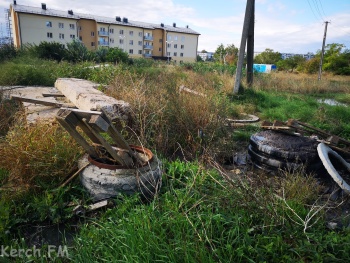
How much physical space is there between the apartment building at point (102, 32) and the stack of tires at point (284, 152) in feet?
Result: 165

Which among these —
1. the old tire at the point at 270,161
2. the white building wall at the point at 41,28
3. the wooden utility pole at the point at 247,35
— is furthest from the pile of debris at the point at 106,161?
the white building wall at the point at 41,28

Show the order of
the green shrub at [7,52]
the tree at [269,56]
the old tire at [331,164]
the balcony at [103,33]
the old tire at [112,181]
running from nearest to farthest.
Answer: the old tire at [112,181], the old tire at [331,164], the green shrub at [7,52], the tree at [269,56], the balcony at [103,33]

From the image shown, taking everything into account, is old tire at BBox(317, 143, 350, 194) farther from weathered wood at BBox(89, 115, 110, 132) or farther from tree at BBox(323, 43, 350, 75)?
tree at BBox(323, 43, 350, 75)

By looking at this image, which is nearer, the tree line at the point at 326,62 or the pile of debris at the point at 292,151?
the pile of debris at the point at 292,151

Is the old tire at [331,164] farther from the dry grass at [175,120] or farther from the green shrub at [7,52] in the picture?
the green shrub at [7,52]

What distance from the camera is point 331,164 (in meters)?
3.88

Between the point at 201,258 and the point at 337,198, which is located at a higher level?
the point at 201,258

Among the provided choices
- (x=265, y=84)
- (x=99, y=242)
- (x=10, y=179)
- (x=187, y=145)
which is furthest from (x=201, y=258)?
(x=265, y=84)

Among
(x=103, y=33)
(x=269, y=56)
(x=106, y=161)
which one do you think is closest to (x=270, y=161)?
(x=106, y=161)

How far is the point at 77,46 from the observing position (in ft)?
75.2

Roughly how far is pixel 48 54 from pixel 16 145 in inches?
827

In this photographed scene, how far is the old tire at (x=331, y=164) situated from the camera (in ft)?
11.9

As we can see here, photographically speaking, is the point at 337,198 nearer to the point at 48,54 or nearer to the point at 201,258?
the point at 201,258

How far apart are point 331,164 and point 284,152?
0.70 metres
